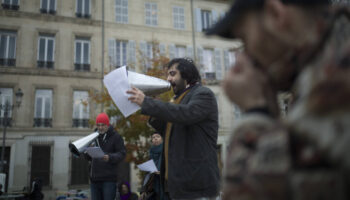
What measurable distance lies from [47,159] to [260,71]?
19345mm

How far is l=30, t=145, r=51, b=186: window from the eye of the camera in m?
17.7

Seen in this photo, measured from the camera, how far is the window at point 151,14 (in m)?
21.1

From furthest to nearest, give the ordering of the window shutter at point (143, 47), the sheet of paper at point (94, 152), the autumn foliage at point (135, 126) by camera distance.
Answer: the window shutter at point (143, 47) < the autumn foliage at point (135, 126) < the sheet of paper at point (94, 152)

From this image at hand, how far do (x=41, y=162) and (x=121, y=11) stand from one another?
1127cm

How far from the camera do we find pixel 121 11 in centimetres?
2067

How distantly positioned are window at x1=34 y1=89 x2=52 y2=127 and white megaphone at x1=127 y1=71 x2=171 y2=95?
684 inches

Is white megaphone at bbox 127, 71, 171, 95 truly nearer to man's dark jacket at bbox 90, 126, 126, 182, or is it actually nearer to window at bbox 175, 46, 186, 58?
man's dark jacket at bbox 90, 126, 126, 182

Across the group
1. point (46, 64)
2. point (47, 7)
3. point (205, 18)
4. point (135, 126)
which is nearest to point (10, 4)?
point (47, 7)

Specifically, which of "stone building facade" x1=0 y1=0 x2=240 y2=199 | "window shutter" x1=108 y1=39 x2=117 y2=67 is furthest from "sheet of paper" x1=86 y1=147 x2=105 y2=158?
"window shutter" x1=108 y1=39 x2=117 y2=67

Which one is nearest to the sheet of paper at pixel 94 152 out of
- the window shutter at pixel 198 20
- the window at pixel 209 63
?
the window at pixel 209 63

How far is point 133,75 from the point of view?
244 centimetres

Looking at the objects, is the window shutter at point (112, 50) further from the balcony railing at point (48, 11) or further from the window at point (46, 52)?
the balcony railing at point (48, 11)

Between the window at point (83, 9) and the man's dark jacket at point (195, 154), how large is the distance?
63.7 feet

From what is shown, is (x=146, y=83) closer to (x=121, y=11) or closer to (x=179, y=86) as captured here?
(x=179, y=86)
